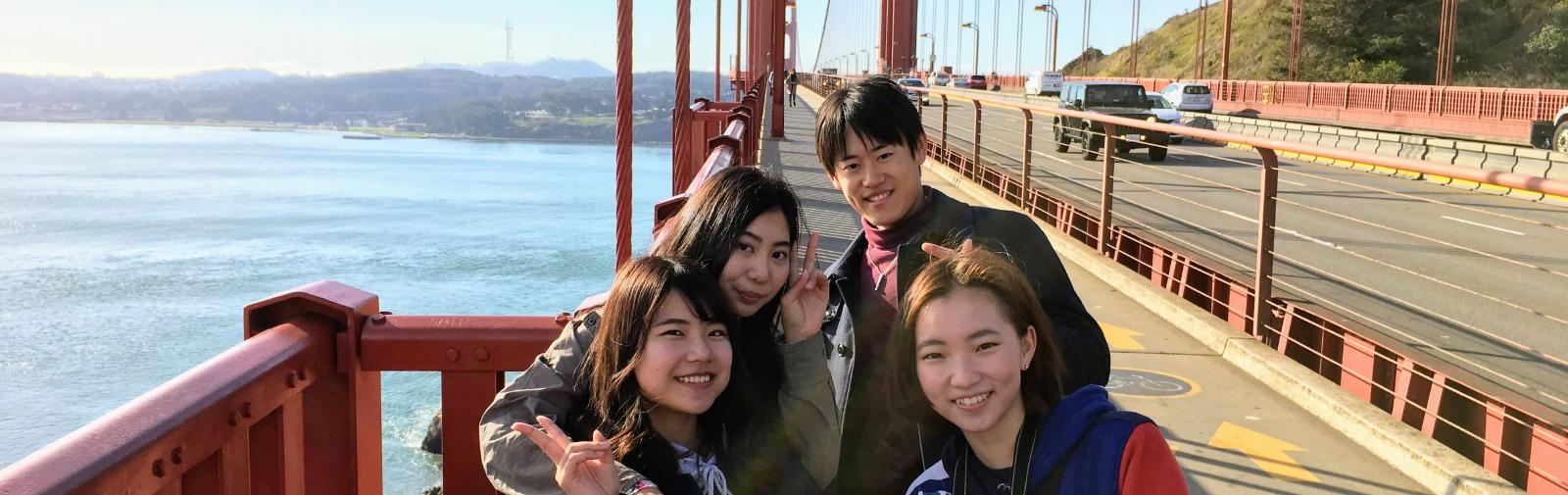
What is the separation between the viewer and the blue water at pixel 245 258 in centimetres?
5969

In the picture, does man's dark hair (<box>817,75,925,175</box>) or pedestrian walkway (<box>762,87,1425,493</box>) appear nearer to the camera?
man's dark hair (<box>817,75,925,175</box>)

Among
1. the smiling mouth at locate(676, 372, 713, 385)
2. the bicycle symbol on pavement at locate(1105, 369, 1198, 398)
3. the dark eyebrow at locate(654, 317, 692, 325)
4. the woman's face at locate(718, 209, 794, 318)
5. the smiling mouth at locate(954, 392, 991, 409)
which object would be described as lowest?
the bicycle symbol on pavement at locate(1105, 369, 1198, 398)

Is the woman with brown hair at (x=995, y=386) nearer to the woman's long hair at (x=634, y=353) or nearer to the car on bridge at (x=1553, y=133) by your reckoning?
the woman's long hair at (x=634, y=353)

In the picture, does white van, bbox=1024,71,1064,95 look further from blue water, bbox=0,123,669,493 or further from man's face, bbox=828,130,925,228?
man's face, bbox=828,130,925,228

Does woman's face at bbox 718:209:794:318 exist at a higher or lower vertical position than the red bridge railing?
higher

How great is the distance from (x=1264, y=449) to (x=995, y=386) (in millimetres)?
2595

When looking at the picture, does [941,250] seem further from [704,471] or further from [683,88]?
[683,88]

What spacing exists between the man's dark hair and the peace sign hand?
0.76m

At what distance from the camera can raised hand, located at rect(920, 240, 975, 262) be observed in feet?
6.31

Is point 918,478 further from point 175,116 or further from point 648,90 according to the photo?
point 175,116

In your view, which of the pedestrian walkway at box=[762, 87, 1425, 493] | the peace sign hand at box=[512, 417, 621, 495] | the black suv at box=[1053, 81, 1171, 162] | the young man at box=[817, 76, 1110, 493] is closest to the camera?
the peace sign hand at box=[512, 417, 621, 495]

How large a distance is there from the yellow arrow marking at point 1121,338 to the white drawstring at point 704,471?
13.0ft

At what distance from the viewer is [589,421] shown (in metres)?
1.96

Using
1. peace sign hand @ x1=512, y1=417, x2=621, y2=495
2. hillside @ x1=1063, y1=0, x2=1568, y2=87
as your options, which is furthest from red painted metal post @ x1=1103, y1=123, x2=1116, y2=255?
hillside @ x1=1063, y1=0, x2=1568, y2=87
